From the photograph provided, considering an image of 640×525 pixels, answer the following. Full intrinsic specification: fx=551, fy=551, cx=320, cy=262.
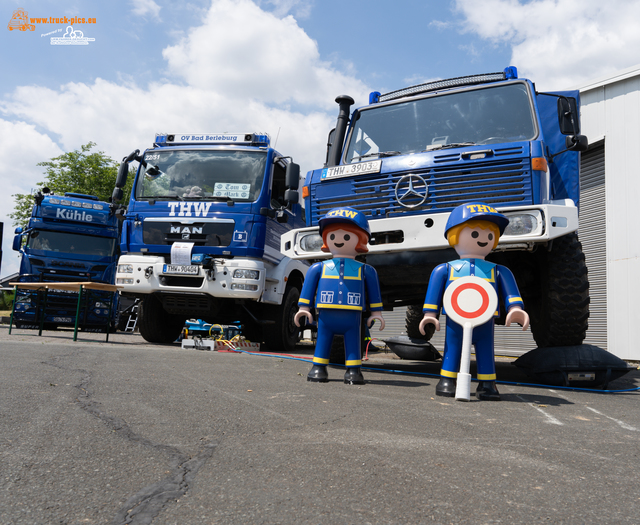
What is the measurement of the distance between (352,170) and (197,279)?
12.3 feet

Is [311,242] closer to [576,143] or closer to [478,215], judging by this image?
[478,215]

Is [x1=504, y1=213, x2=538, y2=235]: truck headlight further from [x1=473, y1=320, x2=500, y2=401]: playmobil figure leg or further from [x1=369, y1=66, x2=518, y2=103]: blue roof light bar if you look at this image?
[x1=369, y1=66, x2=518, y2=103]: blue roof light bar

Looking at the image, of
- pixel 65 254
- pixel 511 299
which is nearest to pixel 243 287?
pixel 511 299

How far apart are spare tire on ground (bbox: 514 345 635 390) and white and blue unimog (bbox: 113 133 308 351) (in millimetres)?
4456

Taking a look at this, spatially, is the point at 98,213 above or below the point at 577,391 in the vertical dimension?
above

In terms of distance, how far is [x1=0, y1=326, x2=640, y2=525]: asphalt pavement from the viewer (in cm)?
170

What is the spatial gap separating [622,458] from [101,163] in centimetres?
3268


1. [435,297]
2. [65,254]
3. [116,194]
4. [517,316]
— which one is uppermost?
[116,194]

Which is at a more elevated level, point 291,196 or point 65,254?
point 291,196

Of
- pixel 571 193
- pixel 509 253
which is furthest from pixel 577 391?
pixel 571 193

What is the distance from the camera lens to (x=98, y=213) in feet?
45.1

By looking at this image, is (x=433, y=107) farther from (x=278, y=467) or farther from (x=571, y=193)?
(x=278, y=467)

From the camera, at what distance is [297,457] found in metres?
2.22

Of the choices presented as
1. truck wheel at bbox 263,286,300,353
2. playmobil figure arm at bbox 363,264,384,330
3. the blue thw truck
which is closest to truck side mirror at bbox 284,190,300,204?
truck wheel at bbox 263,286,300,353
